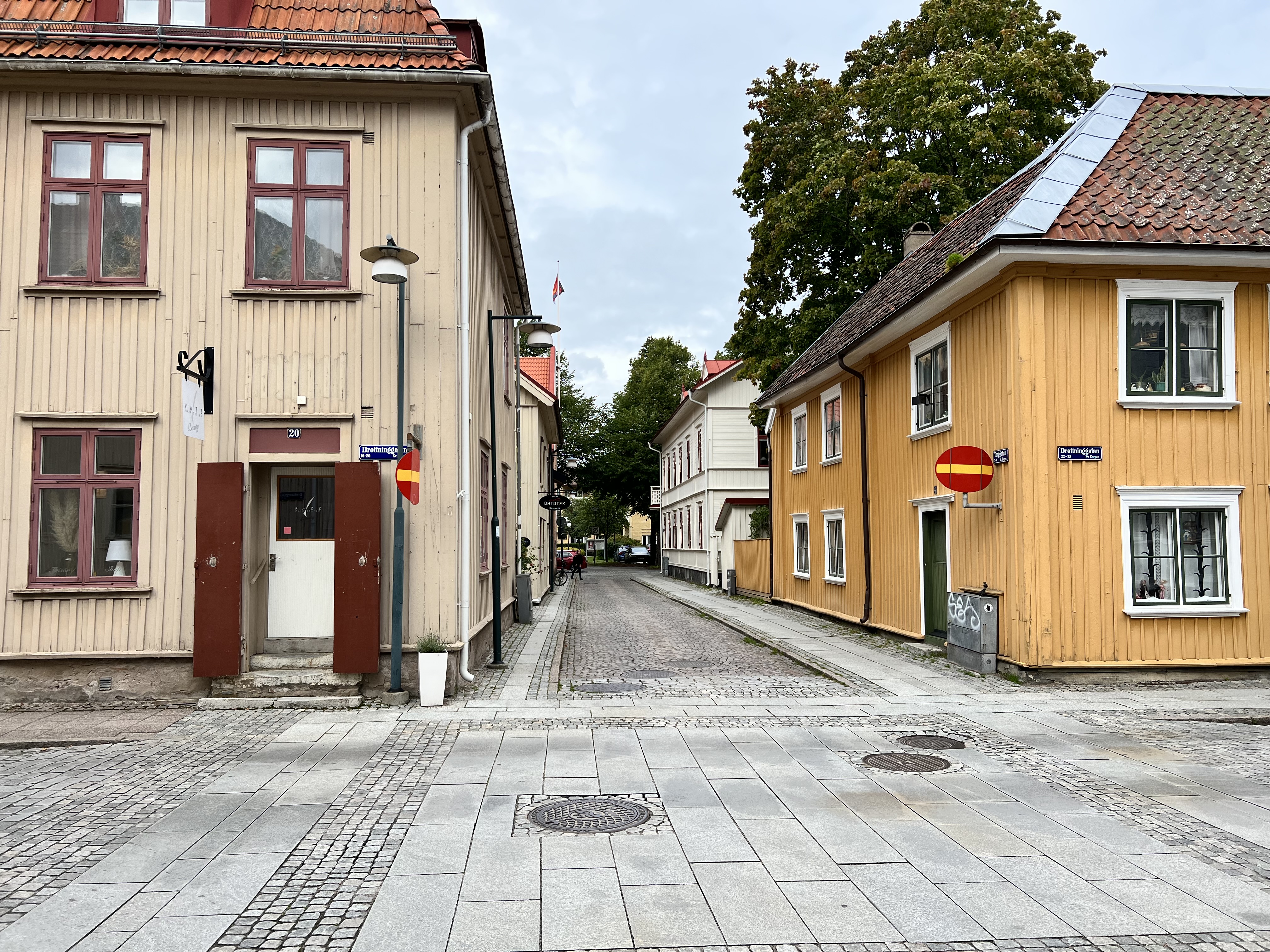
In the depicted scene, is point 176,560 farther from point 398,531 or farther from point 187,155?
point 187,155

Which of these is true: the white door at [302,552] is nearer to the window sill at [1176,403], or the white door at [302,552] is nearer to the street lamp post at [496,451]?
the street lamp post at [496,451]

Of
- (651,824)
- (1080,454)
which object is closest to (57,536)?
(651,824)

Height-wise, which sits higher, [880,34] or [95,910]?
[880,34]

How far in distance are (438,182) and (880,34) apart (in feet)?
71.0

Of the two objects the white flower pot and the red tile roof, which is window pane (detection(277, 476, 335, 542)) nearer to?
the white flower pot

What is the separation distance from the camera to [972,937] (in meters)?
4.25

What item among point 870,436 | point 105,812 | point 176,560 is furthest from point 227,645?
point 870,436

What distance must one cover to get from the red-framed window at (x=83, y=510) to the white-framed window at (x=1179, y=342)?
11.9 metres

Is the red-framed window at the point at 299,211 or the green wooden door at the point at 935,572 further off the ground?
the red-framed window at the point at 299,211

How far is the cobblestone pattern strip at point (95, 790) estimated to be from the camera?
17.2 ft

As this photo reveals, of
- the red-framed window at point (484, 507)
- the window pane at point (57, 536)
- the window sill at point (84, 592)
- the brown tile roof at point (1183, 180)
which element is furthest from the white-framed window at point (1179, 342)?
the window pane at point (57, 536)

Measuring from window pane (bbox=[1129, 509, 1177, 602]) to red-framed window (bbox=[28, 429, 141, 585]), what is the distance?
11764 mm

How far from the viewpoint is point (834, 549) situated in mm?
19734

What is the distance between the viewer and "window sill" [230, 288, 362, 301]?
35.1ft
